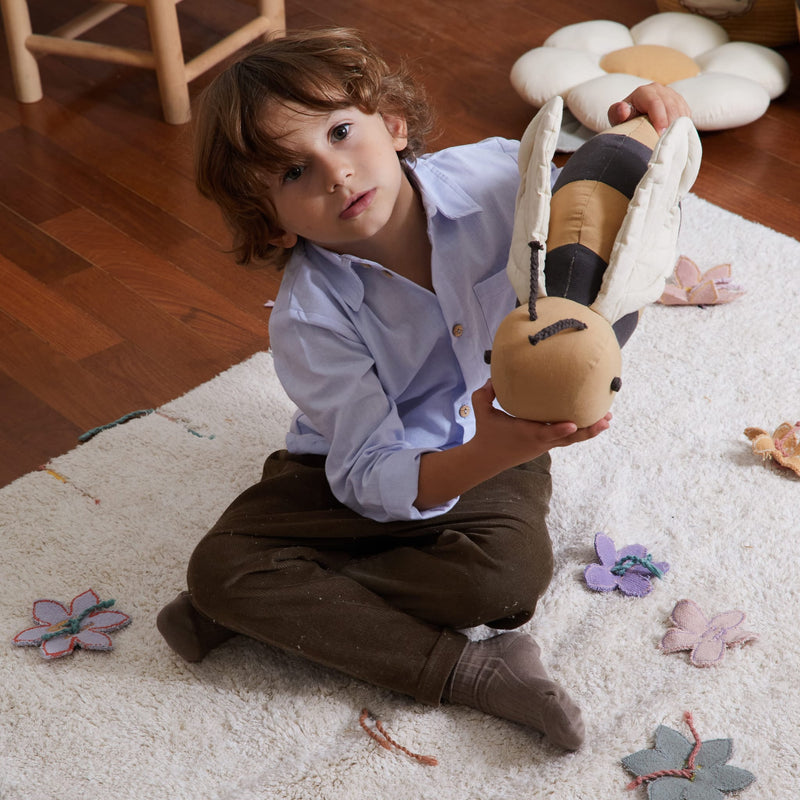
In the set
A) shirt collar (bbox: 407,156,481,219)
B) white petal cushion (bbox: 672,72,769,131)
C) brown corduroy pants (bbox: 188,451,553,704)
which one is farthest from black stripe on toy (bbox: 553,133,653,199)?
white petal cushion (bbox: 672,72,769,131)

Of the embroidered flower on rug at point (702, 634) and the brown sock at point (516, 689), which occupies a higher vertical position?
the brown sock at point (516, 689)

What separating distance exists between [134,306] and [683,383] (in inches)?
29.9

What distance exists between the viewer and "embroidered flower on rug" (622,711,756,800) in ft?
2.83

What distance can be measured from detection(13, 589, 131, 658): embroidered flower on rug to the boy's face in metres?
0.43

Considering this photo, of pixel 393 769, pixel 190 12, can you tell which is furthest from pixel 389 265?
pixel 190 12

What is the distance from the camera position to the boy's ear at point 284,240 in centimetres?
99

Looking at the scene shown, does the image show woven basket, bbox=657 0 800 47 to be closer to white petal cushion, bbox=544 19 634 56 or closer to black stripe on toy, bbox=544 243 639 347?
white petal cushion, bbox=544 19 634 56

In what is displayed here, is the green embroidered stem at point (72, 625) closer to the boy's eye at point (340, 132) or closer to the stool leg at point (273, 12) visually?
the boy's eye at point (340, 132)

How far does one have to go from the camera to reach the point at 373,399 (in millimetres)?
959

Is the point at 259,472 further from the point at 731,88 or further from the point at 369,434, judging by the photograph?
the point at 731,88

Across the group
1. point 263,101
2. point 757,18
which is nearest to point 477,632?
point 263,101

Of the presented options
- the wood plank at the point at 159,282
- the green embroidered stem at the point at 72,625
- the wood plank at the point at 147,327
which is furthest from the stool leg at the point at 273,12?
the green embroidered stem at the point at 72,625

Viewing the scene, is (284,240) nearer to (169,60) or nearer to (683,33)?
(169,60)

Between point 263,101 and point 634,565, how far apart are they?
1.84ft
